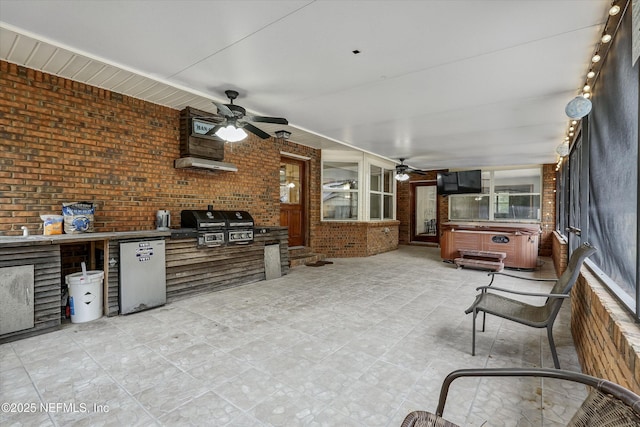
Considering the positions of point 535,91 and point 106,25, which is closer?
point 106,25

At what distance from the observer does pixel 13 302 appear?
303 centimetres

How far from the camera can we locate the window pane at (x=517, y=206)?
376 inches

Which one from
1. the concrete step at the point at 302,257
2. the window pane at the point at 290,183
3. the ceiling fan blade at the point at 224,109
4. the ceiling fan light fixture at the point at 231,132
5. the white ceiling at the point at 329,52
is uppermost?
the white ceiling at the point at 329,52

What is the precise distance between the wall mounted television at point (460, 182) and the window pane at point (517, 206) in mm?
861

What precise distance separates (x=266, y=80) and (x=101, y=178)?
2647 millimetres

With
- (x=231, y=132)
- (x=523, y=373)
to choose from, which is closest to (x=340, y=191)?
(x=231, y=132)

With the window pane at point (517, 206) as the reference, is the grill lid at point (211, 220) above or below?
below

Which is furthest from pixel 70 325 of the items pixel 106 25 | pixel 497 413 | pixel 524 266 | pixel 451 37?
pixel 524 266

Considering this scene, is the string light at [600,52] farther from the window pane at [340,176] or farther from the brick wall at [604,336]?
the window pane at [340,176]

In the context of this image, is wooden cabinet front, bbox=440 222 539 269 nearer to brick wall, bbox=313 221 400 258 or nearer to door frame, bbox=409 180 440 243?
brick wall, bbox=313 221 400 258

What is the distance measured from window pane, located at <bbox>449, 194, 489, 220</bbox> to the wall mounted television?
22.6 inches

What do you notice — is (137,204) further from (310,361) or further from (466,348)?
(466,348)

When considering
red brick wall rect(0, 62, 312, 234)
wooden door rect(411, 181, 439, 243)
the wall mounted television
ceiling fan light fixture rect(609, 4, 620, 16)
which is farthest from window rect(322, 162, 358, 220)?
ceiling fan light fixture rect(609, 4, 620, 16)

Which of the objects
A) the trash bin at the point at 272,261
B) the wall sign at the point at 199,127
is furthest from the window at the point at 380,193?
the wall sign at the point at 199,127
